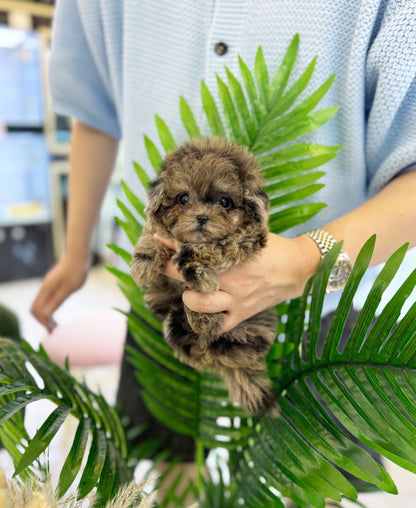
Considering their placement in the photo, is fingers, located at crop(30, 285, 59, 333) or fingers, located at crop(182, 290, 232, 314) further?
fingers, located at crop(30, 285, 59, 333)

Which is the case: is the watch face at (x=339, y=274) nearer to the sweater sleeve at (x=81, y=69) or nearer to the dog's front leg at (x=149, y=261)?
the dog's front leg at (x=149, y=261)

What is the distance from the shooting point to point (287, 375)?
70cm

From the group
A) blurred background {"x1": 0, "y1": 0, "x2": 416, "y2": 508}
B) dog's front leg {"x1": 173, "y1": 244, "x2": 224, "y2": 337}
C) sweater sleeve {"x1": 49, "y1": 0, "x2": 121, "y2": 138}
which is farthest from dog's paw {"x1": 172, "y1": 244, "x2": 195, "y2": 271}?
blurred background {"x1": 0, "y1": 0, "x2": 416, "y2": 508}

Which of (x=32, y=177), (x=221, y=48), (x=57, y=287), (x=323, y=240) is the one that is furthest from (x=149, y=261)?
(x=32, y=177)

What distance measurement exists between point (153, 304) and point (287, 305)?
0.78 ft

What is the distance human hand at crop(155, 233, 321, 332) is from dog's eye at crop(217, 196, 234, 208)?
3.1 inches

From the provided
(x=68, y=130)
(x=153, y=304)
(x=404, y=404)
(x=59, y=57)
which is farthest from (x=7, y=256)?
(x=404, y=404)

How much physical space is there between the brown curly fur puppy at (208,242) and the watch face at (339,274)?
12 centimetres

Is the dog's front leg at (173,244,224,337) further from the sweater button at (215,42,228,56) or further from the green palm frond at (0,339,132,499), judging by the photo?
the sweater button at (215,42,228,56)

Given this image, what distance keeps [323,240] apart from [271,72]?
361mm

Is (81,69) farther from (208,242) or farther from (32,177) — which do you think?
(32,177)

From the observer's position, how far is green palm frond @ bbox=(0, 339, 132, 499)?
1.70 ft

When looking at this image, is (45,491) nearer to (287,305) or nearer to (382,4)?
(287,305)

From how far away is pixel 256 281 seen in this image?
583 millimetres
